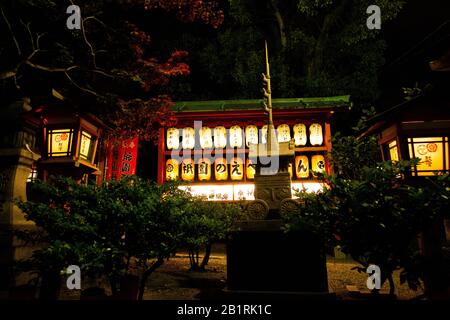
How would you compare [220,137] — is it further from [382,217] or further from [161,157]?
[382,217]

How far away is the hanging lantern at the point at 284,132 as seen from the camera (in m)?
16.4

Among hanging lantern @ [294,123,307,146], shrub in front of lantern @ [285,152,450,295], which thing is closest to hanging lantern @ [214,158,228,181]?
hanging lantern @ [294,123,307,146]

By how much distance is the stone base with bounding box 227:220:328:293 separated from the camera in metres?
6.34

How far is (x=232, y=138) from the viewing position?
54.6ft

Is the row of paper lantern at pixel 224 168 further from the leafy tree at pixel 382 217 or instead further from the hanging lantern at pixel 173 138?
the leafy tree at pixel 382 217

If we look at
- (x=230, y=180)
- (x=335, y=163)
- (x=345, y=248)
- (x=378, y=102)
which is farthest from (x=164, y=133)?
(x=378, y=102)

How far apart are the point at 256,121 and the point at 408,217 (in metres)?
12.9

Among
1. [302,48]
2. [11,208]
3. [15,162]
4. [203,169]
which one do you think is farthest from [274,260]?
[302,48]

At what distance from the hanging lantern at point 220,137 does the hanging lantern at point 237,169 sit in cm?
113

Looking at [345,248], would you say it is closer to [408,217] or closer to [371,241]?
[371,241]

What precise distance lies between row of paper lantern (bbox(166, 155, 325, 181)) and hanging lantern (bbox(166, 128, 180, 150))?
2.57ft

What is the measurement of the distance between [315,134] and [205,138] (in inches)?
236

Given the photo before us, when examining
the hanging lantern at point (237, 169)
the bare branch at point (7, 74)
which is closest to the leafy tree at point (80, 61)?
the bare branch at point (7, 74)

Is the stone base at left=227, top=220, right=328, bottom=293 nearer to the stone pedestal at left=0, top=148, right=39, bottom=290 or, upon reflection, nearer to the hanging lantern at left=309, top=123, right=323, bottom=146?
the stone pedestal at left=0, top=148, right=39, bottom=290
